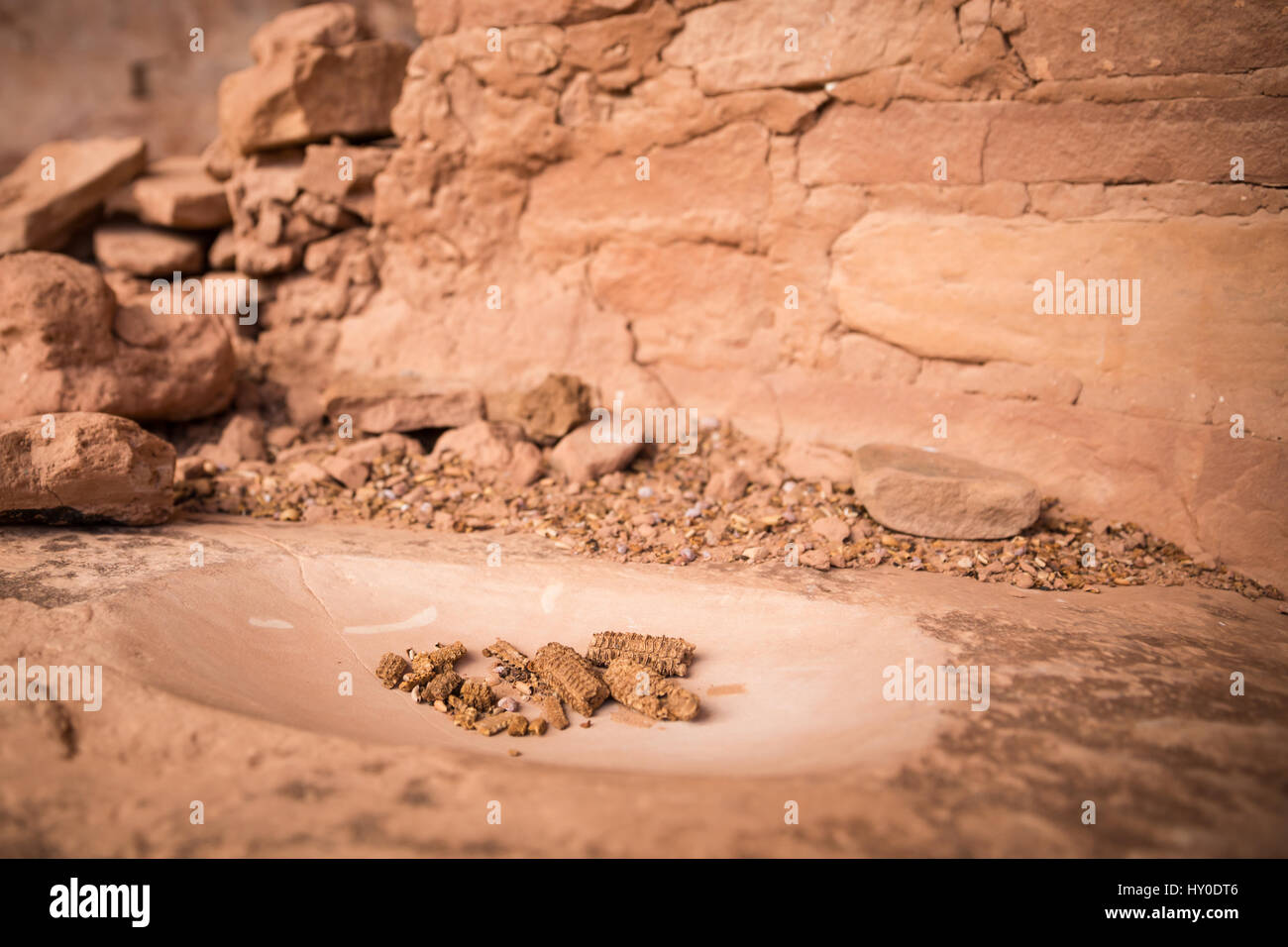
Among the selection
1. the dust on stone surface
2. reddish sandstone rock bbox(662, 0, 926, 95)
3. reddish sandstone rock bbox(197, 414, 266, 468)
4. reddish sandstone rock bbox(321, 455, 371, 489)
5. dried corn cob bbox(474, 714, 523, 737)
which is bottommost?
dried corn cob bbox(474, 714, 523, 737)

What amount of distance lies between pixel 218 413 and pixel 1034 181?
4.00 m

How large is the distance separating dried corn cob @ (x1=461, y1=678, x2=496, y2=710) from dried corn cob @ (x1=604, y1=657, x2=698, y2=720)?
13.7 inches

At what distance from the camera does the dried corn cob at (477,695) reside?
92.2 inches

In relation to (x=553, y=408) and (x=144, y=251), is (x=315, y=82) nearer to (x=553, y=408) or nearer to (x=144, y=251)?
(x=144, y=251)

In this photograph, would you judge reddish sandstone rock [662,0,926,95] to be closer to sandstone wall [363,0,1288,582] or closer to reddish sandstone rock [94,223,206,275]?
sandstone wall [363,0,1288,582]

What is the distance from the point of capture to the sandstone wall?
303 centimetres

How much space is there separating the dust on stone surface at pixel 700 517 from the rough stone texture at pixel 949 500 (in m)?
0.06

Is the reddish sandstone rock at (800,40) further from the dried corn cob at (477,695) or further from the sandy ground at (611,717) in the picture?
the dried corn cob at (477,695)

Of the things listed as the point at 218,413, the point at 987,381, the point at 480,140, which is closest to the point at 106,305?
the point at 218,413

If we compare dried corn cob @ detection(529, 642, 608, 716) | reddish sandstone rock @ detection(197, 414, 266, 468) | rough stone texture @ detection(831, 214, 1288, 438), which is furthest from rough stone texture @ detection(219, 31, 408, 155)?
dried corn cob @ detection(529, 642, 608, 716)

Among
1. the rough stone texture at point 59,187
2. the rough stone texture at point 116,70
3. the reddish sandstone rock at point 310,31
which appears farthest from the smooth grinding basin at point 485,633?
the rough stone texture at point 116,70

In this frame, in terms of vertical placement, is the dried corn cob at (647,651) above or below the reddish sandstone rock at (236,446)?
below
